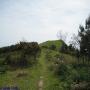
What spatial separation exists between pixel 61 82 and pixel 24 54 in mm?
18204

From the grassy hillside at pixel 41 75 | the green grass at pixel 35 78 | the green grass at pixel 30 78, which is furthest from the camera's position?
the green grass at pixel 30 78

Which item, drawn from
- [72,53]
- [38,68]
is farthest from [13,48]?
[72,53]

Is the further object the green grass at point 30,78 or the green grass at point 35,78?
the green grass at point 30,78

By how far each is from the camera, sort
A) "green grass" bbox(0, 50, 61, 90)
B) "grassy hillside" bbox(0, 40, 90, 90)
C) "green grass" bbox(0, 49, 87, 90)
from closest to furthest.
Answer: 1. "grassy hillside" bbox(0, 40, 90, 90)
2. "green grass" bbox(0, 49, 87, 90)
3. "green grass" bbox(0, 50, 61, 90)

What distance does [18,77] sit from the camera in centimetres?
4266

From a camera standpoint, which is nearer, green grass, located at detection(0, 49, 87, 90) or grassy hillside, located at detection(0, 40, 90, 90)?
grassy hillside, located at detection(0, 40, 90, 90)

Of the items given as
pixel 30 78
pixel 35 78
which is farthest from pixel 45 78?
pixel 30 78

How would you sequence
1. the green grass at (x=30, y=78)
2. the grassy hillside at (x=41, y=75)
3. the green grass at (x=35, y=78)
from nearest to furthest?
the grassy hillside at (x=41, y=75)
the green grass at (x=35, y=78)
the green grass at (x=30, y=78)

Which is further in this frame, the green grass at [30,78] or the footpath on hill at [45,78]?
the green grass at [30,78]

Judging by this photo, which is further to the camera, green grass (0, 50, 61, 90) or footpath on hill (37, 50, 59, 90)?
green grass (0, 50, 61, 90)

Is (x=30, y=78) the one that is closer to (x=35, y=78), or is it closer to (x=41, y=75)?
(x=35, y=78)

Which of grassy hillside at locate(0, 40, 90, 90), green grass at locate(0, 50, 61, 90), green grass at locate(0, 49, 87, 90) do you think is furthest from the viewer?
green grass at locate(0, 50, 61, 90)

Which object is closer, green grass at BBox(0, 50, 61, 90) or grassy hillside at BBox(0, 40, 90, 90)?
grassy hillside at BBox(0, 40, 90, 90)

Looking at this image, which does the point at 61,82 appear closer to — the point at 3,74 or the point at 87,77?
the point at 87,77
